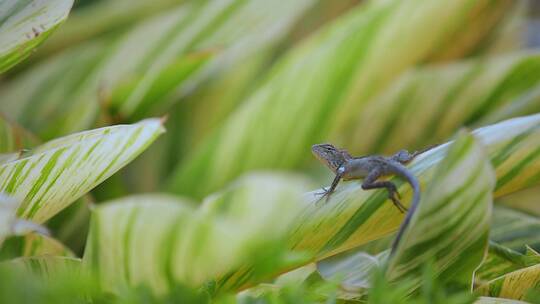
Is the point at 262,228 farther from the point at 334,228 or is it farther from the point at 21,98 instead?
the point at 21,98

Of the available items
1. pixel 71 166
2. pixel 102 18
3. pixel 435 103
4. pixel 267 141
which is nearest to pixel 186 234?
pixel 71 166

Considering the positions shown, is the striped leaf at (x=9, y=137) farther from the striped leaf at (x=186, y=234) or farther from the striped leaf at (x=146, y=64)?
the striped leaf at (x=186, y=234)

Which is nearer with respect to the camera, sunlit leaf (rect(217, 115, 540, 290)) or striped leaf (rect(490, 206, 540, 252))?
sunlit leaf (rect(217, 115, 540, 290))

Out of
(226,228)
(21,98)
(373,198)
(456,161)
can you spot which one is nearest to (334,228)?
(373,198)

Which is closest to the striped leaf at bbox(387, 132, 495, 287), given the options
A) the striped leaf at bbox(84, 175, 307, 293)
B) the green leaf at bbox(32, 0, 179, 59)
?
the striped leaf at bbox(84, 175, 307, 293)

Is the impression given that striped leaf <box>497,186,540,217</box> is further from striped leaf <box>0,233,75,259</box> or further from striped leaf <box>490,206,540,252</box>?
striped leaf <box>0,233,75,259</box>
